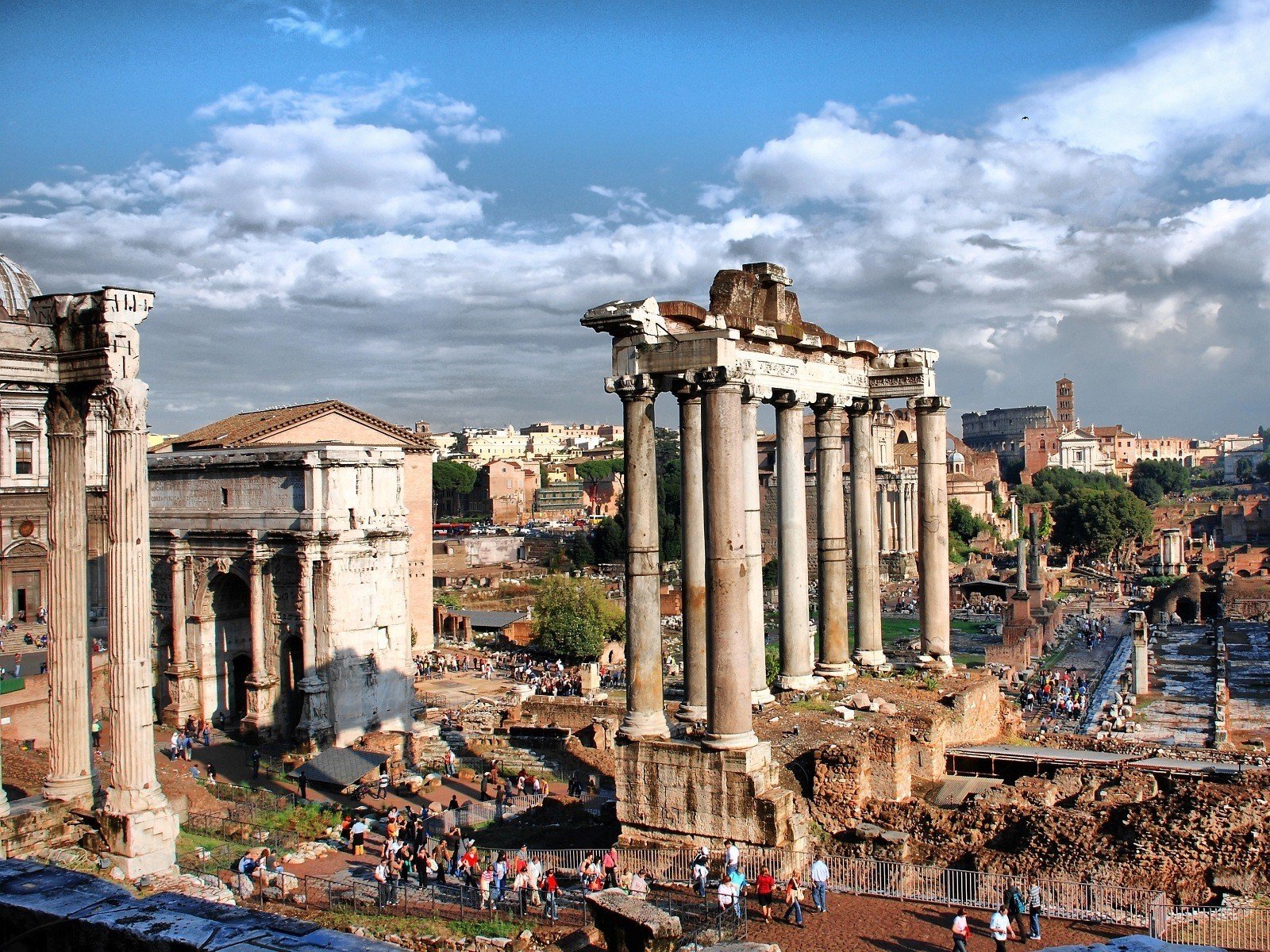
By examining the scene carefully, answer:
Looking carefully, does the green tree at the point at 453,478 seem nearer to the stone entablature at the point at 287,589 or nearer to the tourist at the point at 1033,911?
the stone entablature at the point at 287,589

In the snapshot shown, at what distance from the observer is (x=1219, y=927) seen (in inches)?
444

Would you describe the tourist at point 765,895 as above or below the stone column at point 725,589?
below

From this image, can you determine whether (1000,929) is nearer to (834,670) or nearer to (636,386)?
(636,386)

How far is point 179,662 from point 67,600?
65.9 feet

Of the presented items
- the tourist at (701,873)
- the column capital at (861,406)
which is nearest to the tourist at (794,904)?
the tourist at (701,873)

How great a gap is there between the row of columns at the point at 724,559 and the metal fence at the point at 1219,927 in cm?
480

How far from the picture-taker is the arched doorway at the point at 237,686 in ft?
112

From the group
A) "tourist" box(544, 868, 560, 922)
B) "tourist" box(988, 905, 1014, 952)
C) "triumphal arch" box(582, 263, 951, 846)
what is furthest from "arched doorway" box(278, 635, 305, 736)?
"tourist" box(988, 905, 1014, 952)

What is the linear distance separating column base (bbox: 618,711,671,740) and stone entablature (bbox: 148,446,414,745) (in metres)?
18.4

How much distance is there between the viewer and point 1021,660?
47.1m

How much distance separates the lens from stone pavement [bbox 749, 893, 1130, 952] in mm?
11727

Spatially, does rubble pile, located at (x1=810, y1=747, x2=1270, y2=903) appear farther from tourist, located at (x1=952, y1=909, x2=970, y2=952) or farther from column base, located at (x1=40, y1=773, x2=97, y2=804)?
column base, located at (x1=40, y1=773, x2=97, y2=804)

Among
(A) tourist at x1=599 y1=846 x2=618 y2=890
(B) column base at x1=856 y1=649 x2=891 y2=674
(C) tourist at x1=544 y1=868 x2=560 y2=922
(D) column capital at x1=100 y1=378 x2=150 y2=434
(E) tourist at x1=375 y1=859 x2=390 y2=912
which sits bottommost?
(E) tourist at x1=375 y1=859 x2=390 y2=912

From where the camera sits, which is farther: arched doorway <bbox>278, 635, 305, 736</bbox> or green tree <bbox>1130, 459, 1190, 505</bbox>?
green tree <bbox>1130, 459, 1190, 505</bbox>
